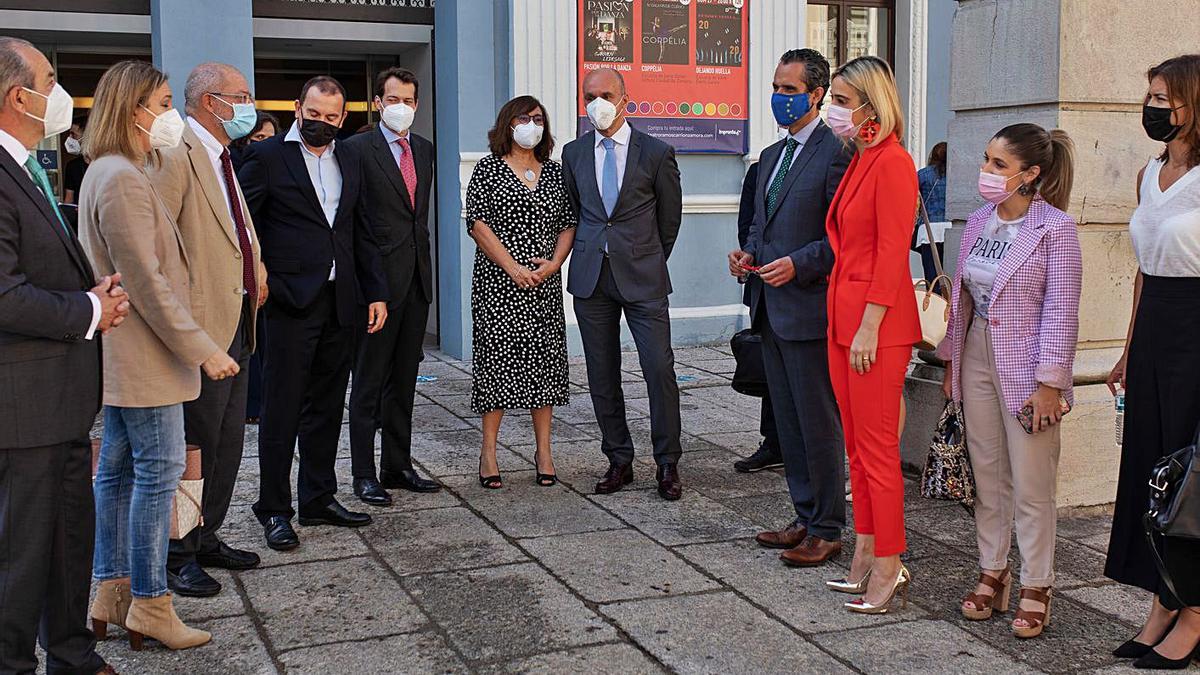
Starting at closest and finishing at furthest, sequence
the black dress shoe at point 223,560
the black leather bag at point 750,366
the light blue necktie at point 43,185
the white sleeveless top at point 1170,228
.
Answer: the light blue necktie at point 43,185, the white sleeveless top at point 1170,228, the black dress shoe at point 223,560, the black leather bag at point 750,366

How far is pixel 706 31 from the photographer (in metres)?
10.9

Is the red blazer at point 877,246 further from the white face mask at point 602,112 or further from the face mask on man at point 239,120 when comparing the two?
the face mask on man at point 239,120

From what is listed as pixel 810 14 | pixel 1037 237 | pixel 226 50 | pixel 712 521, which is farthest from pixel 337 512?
pixel 810 14

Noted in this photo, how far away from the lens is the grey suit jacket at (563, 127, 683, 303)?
618 centimetres

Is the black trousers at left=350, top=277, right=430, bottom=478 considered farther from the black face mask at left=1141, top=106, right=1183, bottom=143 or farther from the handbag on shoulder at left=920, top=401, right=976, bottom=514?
the black face mask at left=1141, top=106, right=1183, bottom=143

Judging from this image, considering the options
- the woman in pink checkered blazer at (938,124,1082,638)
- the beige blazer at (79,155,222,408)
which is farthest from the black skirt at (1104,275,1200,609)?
the beige blazer at (79,155,222,408)

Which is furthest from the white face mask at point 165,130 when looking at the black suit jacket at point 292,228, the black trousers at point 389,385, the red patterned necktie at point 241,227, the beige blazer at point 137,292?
the black trousers at point 389,385

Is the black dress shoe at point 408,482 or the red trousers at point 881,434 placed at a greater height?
the red trousers at point 881,434

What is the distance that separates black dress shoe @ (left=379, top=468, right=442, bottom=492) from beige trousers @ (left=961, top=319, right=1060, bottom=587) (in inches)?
112

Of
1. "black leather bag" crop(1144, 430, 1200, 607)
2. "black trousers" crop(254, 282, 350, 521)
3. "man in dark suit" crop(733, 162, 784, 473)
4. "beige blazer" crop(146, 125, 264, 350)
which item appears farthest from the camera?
"man in dark suit" crop(733, 162, 784, 473)

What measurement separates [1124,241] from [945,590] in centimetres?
220

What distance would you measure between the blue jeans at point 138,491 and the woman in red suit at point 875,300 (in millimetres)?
2353

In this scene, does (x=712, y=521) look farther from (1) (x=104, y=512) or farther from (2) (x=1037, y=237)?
(1) (x=104, y=512)

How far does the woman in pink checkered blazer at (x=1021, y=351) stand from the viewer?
422 centimetres
